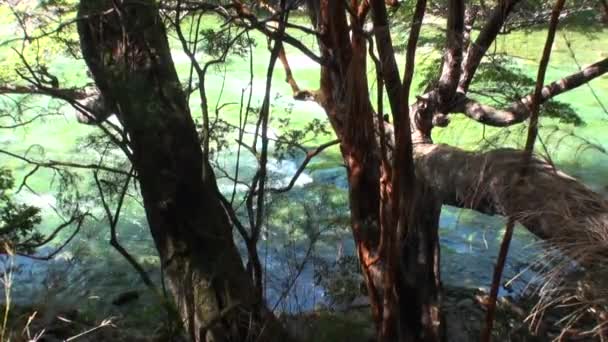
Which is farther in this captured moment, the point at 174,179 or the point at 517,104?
the point at 517,104

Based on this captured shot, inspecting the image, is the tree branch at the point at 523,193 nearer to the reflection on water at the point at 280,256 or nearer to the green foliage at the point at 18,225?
the reflection on water at the point at 280,256

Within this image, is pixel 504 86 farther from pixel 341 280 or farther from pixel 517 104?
pixel 341 280

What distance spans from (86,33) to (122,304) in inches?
81.7

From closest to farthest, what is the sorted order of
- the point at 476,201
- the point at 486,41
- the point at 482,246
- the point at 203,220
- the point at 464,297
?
the point at 476,201 → the point at 203,220 → the point at 486,41 → the point at 464,297 → the point at 482,246

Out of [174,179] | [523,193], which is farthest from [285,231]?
[523,193]

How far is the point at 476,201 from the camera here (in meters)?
2.18

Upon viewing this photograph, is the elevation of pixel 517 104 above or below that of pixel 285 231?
above

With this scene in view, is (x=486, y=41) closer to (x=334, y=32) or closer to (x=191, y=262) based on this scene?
(x=334, y=32)

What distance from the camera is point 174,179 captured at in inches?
98.3

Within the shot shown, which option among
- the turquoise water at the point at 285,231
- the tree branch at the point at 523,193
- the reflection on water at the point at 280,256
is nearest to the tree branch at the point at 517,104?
the turquoise water at the point at 285,231

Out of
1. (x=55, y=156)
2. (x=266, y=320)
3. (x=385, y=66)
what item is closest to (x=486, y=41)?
(x=385, y=66)

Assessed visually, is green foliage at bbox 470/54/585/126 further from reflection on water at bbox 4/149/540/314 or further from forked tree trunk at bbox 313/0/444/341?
forked tree trunk at bbox 313/0/444/341

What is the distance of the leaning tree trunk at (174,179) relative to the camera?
2.46 metres

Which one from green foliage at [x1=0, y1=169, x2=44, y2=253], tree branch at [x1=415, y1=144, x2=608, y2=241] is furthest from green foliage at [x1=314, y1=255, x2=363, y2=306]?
green foliage at [x1=0, y1=169, x2=44, y2=253]
